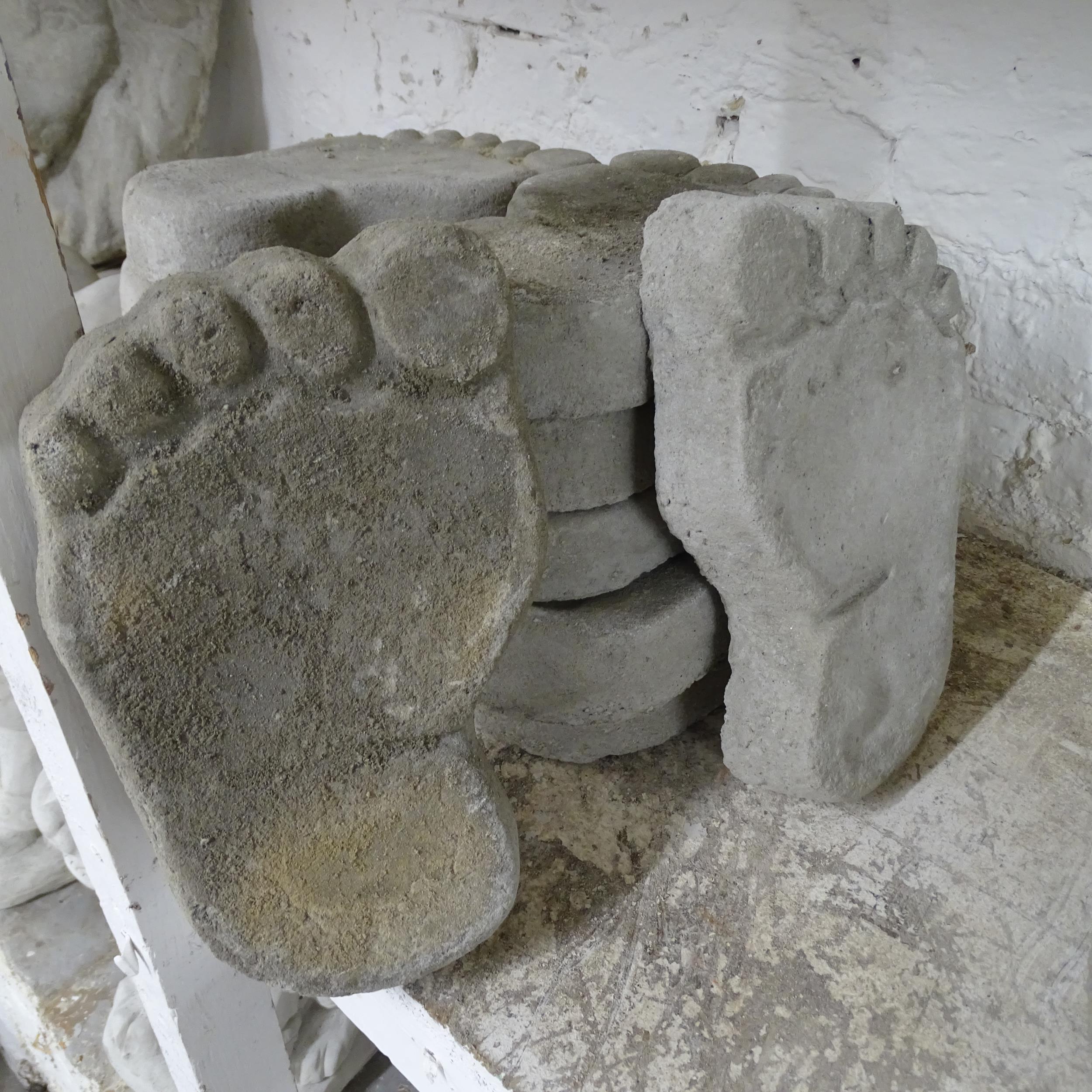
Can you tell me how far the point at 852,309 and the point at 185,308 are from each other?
1.68 feet

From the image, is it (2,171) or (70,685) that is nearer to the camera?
(2,171)

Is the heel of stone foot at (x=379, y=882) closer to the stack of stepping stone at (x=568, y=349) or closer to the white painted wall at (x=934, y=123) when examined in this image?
the stack of stepping stone at (x=568, y=349)

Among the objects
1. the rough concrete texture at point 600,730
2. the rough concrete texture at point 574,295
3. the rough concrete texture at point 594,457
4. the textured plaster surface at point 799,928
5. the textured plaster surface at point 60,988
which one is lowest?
the textured plaster surface at point 60,988

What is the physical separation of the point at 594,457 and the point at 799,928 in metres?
0.44

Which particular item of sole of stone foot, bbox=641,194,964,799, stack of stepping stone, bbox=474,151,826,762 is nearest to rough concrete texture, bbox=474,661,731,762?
stack of stepping stone, bbox=474,151,826,762

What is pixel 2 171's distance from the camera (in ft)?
1.91

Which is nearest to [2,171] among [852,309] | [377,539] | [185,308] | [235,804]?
[185,308]

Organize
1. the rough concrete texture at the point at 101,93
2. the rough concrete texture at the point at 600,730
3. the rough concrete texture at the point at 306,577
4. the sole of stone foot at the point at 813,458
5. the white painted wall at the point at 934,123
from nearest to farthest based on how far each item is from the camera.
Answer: the rough concrete texture at the point at 306,577, the sole of stone foot at the point at 813,458, the rough concrete texture at the point at 600,730, the white painted wall at the point at 934,123, the rough concrete texture at the point at 101,93

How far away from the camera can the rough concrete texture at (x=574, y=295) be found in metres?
0.71

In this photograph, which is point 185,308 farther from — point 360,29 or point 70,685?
point 360,29

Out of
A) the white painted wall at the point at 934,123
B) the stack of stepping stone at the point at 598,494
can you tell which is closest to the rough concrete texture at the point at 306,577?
the stack of stepping stone at the point at 598,494

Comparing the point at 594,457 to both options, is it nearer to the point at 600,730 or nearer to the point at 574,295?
the point at 574,295

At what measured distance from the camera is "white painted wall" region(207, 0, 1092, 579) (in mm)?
1033

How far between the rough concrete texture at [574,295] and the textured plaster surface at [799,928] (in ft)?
1.32
